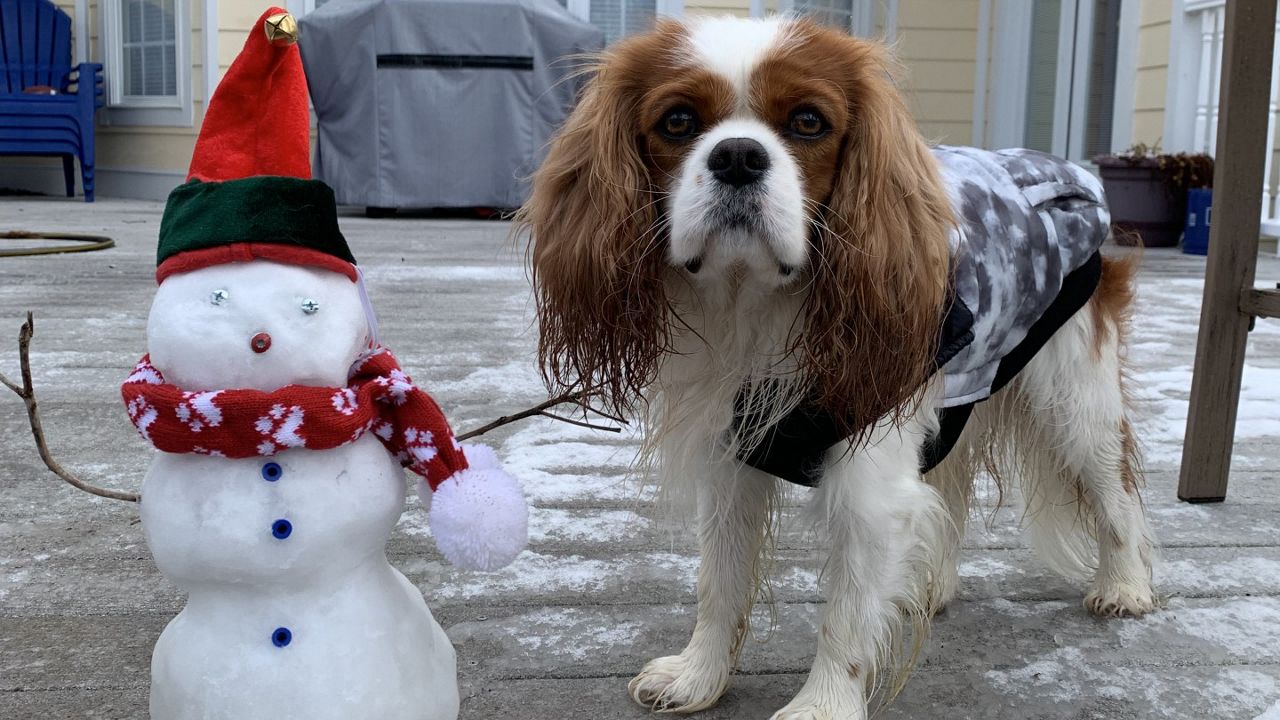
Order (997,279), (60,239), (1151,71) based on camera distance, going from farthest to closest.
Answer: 1. (1151,71)
2. (60,239)
3. (997,279)

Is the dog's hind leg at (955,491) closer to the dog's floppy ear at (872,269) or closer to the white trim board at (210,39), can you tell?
the dog's floppy ear at (872,269)

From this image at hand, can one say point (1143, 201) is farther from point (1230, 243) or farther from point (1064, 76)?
point (1230, 243)

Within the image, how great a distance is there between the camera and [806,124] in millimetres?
1634

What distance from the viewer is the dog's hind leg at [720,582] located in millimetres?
1902

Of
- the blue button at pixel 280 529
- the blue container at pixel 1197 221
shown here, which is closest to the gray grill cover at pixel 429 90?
the blue container at pixel 1197 221

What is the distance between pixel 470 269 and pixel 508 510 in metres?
5.39

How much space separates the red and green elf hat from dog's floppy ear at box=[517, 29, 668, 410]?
37 centimetres

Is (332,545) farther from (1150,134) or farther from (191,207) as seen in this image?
(1150,134)

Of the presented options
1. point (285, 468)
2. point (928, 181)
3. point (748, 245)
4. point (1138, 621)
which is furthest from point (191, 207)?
point (1138, 621)

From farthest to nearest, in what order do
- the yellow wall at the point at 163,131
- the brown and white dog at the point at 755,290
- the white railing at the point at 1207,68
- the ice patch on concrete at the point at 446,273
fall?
1. the yellow wall at the point at 163,131
2. the white railing at the point at 1207,68
3. the ice patch on concrete at the point at 446,273
4. the brown and white dog at the point at 755,290

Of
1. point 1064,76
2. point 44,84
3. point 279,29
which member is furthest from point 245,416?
point 44,84

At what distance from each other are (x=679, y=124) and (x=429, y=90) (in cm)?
868

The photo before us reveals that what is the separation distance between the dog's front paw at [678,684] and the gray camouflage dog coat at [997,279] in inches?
13.8

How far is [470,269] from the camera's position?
6.75m
